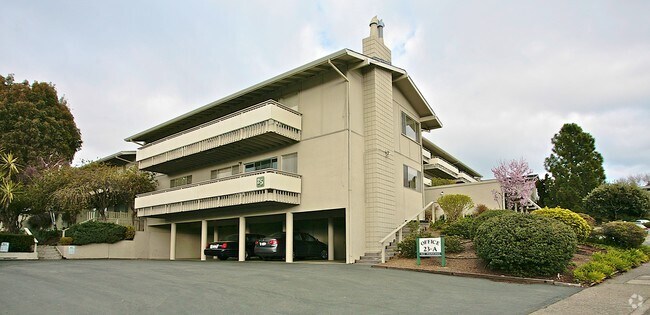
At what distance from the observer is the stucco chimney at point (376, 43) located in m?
21.3

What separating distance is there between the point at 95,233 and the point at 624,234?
2589 centimetres

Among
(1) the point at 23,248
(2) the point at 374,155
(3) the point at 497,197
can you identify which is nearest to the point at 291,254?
(2) the point at 374,155

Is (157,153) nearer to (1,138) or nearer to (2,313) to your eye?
(1,138)

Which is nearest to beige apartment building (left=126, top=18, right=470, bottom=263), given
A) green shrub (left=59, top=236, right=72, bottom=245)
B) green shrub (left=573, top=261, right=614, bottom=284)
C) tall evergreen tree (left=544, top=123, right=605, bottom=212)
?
green shrub (left=59, top=236, right=72, bottom=245)

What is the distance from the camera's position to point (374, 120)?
1992 centimetres

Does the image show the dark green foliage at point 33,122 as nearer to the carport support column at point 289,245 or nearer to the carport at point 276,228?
the carport at point 276,228

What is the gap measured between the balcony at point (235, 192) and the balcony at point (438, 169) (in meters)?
21.7

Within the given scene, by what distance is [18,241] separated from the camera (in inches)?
933

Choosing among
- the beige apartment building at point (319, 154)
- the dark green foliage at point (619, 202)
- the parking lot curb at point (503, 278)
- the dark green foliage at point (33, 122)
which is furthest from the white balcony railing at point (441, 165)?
the dark green foliage at point (33, 122)

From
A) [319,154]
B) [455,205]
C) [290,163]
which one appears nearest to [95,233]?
[290,163]

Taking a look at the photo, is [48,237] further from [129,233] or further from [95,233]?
[129,233]

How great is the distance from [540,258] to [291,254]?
10297mm

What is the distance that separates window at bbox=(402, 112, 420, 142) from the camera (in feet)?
77.6

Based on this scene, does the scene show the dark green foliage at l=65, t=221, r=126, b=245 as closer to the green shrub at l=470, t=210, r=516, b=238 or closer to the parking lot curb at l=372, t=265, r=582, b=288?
the parking lot curb at l=372, t=265, r=582, b=288
